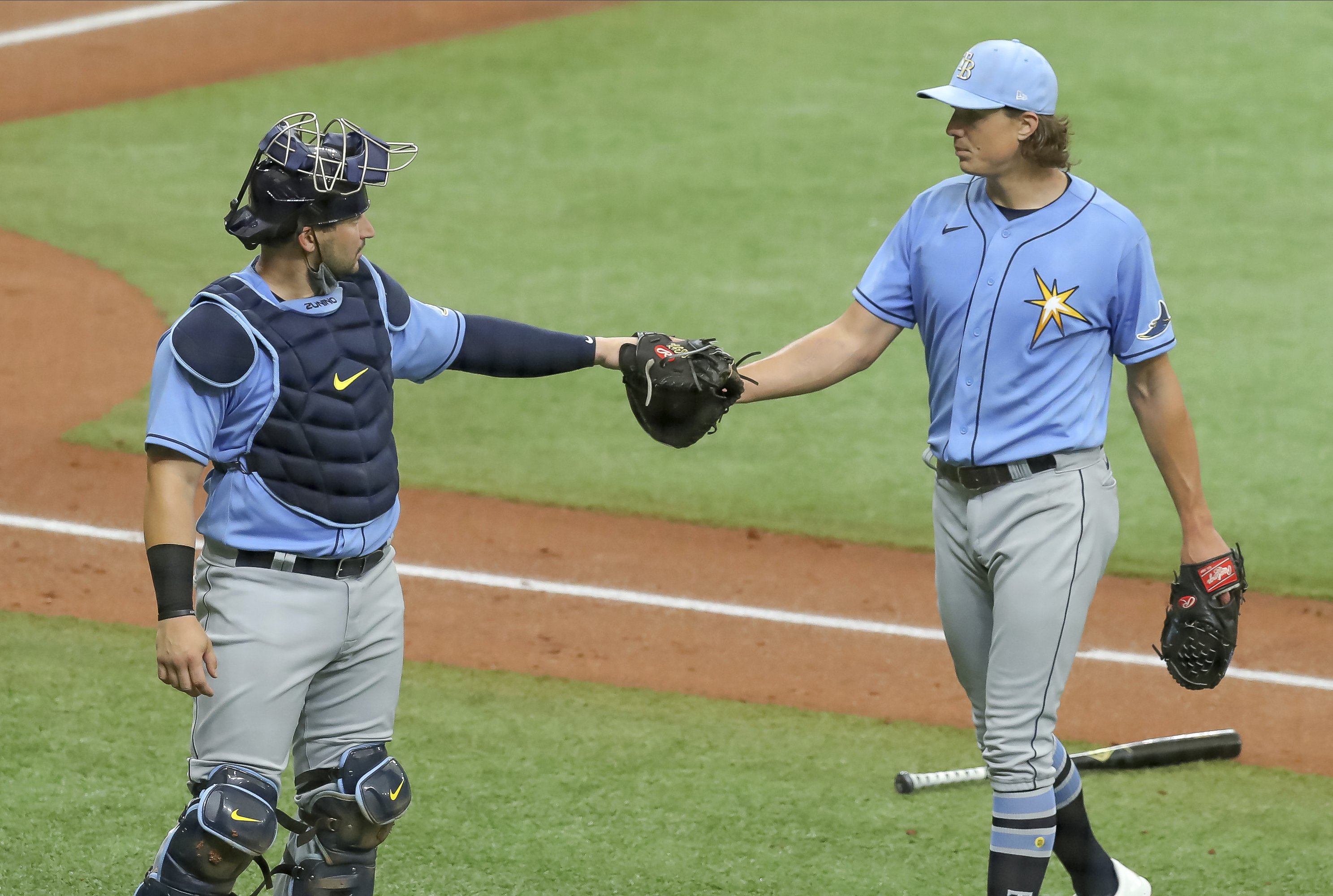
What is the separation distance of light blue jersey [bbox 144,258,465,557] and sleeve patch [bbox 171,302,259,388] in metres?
0.02

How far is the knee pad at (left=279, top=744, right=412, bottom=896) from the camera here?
3.88m

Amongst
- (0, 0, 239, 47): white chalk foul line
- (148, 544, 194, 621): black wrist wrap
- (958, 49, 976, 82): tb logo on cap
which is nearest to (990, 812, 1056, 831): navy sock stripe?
(958, 49, 976, 82): tb logo on cap

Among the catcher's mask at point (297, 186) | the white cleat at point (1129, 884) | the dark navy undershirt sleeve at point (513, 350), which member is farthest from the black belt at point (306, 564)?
the white cleat at point (1129, 884)

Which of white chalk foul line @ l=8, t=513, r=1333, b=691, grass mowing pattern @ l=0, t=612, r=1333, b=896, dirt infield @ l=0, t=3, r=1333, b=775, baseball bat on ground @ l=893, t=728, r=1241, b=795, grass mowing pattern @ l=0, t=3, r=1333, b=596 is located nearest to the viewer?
grass mowing pattern @ l=0, t=612, r=1333, b=896

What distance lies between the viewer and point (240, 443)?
12.2 feet

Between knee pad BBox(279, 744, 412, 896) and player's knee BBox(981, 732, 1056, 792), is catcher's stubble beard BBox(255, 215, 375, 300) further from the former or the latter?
player's knee BBox(981, 732, 1056, 792)

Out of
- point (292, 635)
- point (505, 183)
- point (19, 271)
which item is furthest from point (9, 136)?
point (292, 635)

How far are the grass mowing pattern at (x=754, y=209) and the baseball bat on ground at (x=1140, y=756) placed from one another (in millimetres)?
2046

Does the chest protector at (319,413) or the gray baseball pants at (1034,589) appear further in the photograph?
the gray baseball pants at (1034,589)

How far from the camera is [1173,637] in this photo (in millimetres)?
4387

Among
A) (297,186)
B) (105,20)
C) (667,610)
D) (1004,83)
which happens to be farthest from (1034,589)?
(105,20)

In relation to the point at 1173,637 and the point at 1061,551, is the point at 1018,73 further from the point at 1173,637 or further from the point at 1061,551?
the point at 1173,637

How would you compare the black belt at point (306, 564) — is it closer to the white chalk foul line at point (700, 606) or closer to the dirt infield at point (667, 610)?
the dirt infield at point (667, 610)

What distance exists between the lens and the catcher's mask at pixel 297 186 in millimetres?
Answer: 3695
